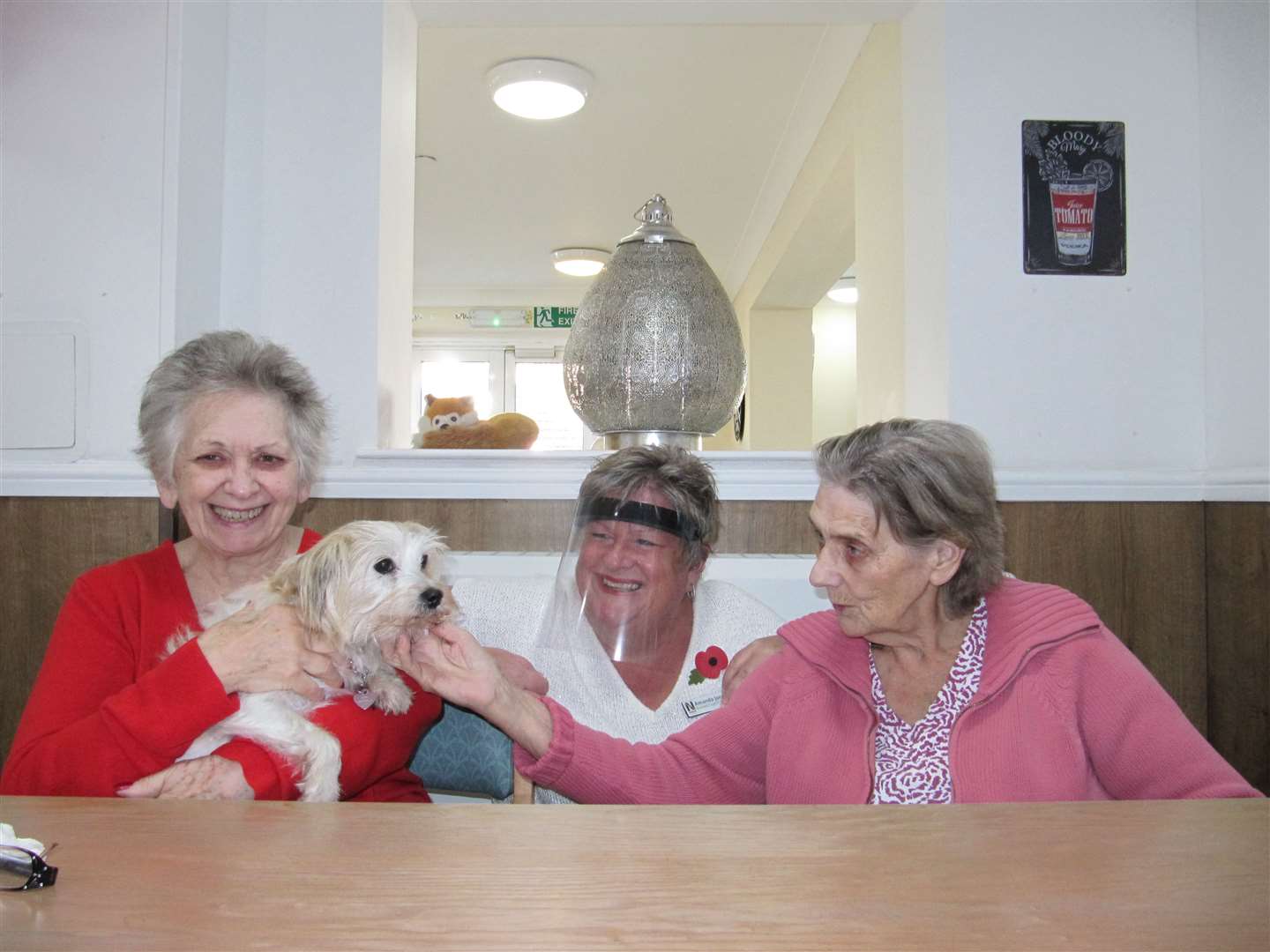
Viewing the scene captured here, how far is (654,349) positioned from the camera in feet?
6.28

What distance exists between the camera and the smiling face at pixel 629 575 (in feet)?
5.24

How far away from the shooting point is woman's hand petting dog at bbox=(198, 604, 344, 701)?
1.31 metres

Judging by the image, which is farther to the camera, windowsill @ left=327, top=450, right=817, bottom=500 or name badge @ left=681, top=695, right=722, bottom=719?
windowsill @ left=327, top=450, right=817, bottom=500

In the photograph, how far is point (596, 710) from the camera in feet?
5.12

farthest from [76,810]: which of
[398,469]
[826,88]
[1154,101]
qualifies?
[826,88]

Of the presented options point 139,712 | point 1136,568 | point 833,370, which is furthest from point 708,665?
point 833,370

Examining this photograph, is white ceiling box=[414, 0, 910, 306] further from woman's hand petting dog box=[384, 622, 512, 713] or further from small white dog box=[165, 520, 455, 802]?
woman's hand petting dog box=[384, 622, 512, 713]

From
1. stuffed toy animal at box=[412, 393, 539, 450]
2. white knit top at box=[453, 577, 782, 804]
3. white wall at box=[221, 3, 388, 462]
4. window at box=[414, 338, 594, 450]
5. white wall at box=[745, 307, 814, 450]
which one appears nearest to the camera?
white knit top at box=[453, 577, 782, 804]

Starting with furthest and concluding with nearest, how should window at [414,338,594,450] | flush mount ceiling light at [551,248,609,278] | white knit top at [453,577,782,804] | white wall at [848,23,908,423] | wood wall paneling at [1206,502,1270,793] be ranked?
1. window at [414,338,594,450]
2. flush mount ceiling light at [551,248,609,278]
3. white wall at [848,23,908,423]
4. wood wall paneling at [1206,502,1270,793]
5. white knit top at [453,577,782,804]

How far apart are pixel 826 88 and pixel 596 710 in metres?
2.89

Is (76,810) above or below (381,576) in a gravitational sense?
below

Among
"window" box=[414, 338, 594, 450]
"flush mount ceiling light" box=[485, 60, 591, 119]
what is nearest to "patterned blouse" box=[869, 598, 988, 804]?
"flush mount ceiling light" box=[485, 60, 591, 119]

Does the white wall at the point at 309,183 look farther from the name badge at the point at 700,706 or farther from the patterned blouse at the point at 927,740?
the patterned blouse at the point at 927,740

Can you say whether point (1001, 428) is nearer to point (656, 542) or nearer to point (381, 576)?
point (656, 542)
